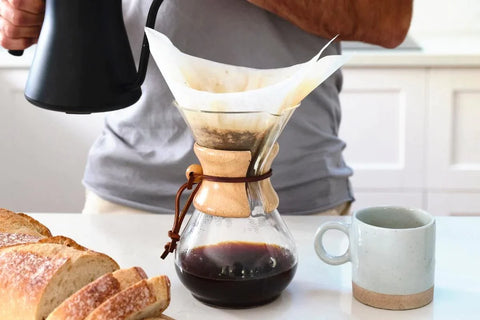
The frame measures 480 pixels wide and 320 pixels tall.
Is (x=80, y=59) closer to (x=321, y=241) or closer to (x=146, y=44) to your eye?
(x=146, y=44)

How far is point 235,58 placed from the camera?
3.80 ft

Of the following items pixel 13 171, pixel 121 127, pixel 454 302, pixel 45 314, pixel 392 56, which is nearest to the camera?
A: pixel 45 314

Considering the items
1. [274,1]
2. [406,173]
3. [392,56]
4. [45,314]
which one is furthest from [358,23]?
[406,173]

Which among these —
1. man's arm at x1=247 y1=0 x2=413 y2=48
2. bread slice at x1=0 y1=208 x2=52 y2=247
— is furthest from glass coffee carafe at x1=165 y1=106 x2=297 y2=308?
man's arm at x1=247 y1=0 x2=413 y2=48

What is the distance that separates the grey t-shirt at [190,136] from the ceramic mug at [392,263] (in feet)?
1.21

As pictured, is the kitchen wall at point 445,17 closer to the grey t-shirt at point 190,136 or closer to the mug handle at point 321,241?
the grey t-shirt at point 190,136

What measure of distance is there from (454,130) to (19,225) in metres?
1.75

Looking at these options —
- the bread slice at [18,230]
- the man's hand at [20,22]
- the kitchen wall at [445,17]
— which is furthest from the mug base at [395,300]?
the kitchen wall at [445,17]

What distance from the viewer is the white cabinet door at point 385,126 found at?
236 centimetres

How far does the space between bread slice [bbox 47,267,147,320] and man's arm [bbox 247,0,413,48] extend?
1.61ft

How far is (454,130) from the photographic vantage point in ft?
7.86

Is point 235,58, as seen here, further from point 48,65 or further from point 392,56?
point 392,56

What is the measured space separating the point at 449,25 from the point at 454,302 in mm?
2037

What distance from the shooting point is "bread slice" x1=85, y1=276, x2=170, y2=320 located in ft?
2.18
